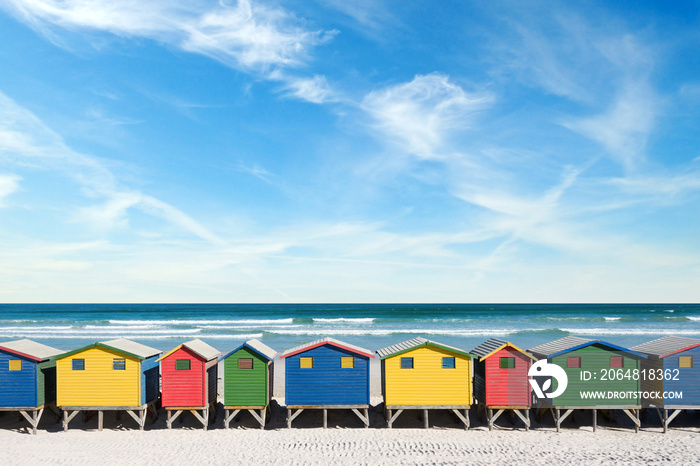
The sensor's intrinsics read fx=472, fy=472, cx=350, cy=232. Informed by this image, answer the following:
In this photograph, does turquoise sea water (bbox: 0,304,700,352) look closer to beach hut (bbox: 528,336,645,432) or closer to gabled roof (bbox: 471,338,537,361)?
gabled roof (bbox: 471,338,537,361)

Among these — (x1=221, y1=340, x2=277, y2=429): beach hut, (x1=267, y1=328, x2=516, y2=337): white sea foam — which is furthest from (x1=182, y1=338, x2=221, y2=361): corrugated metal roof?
(x1=267, y1=328, x2=516, y2=337): white sea foam

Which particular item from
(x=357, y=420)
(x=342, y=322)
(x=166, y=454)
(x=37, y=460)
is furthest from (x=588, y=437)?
(x=342, y=322)

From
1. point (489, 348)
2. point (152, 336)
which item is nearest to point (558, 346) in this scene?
point (489, 348)

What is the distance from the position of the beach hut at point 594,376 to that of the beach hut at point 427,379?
2.96 m

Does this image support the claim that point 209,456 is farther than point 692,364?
No

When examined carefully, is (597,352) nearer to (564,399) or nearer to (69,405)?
(564,399)

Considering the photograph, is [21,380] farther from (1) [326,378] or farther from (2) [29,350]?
(1) [326,378]

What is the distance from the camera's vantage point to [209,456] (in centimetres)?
1536

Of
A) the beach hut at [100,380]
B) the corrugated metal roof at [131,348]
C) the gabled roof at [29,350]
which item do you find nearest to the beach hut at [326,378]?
the corrugated metal roof at [131,348]

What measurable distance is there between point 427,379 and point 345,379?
306 cm

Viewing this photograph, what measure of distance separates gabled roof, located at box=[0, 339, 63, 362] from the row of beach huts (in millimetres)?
82

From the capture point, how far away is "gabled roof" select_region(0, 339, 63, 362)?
56.7ft

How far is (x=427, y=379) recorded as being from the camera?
17.6m

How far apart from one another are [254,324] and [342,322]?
465 inches
